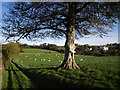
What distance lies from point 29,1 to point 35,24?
2.24 meters

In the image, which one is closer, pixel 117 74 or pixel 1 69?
pixel 117 74

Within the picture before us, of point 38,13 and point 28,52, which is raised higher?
point 38,13

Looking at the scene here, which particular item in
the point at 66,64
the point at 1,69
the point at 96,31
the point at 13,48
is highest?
the point at 96,31

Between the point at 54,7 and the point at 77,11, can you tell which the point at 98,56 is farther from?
the point at 54,7

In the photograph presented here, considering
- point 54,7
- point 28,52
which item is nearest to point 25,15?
point 54,7

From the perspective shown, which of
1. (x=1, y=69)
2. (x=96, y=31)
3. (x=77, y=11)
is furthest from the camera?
(x=1, y=69)

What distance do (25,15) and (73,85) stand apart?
8463 millimetres

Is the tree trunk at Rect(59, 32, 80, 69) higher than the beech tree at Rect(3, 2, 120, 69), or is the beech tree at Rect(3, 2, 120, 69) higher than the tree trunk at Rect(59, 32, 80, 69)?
the beech tree at Rect(3, 2, 120, 69)

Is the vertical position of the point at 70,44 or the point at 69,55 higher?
the point at 70,44

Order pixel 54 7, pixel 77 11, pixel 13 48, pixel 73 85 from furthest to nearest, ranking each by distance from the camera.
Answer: pixel 13 48, pixel 77 11, pixel 54 7, pixel 73 85

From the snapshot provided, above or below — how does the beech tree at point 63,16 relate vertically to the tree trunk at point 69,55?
above

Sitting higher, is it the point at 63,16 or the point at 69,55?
the point at 63,16

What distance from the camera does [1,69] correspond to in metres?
15.5

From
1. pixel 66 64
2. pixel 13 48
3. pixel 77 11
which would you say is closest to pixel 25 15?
pixel 77 11
